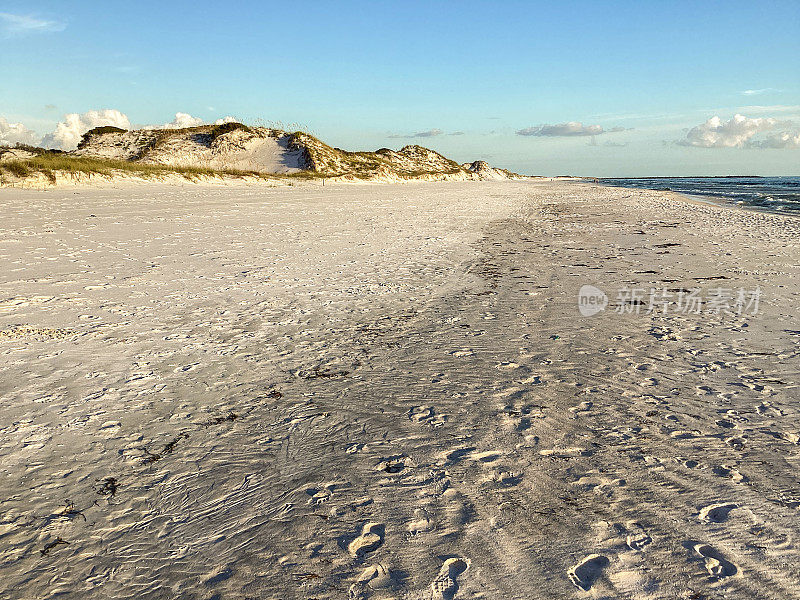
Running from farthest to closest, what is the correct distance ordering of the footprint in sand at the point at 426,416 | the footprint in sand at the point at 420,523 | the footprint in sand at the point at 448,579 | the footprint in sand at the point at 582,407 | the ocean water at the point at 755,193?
the ocean water at the point at 755,193 → the footprint in sand at the point at 582,407 → the footprint in sand at the point at 426,416 → the footprint in sand at the point at 420,523 → the footprint in sand at the point at 448,579

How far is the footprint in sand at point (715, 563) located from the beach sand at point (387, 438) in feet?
0.03

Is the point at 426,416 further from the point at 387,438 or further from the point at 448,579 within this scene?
the point at 448,579

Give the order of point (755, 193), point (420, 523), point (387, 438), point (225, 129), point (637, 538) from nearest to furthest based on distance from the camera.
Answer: point (637, 538) → point (420, 523) → point (387, 438) → point (755, 193) → point (225, 129)

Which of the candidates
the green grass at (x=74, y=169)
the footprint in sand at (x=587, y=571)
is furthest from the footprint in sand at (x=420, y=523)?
the green grass at (x=74, y=169)

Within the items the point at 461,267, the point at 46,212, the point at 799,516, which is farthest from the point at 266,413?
the point at 46,212

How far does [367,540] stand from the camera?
9.05ft

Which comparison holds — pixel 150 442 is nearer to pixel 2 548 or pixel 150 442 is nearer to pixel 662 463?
pixel 2 548

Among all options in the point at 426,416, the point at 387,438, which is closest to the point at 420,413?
the point at 426,416

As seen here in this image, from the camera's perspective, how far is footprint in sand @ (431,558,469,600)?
2406 mm

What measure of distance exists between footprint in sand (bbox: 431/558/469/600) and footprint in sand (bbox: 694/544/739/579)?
48.3 inches

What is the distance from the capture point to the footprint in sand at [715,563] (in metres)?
2.50

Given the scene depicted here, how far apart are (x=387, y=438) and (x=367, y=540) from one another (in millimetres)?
1061

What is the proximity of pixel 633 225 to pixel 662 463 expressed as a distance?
14640mm

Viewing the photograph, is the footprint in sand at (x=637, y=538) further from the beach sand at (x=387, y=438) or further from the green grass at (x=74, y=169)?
the green grass at (x=74, y=169)
